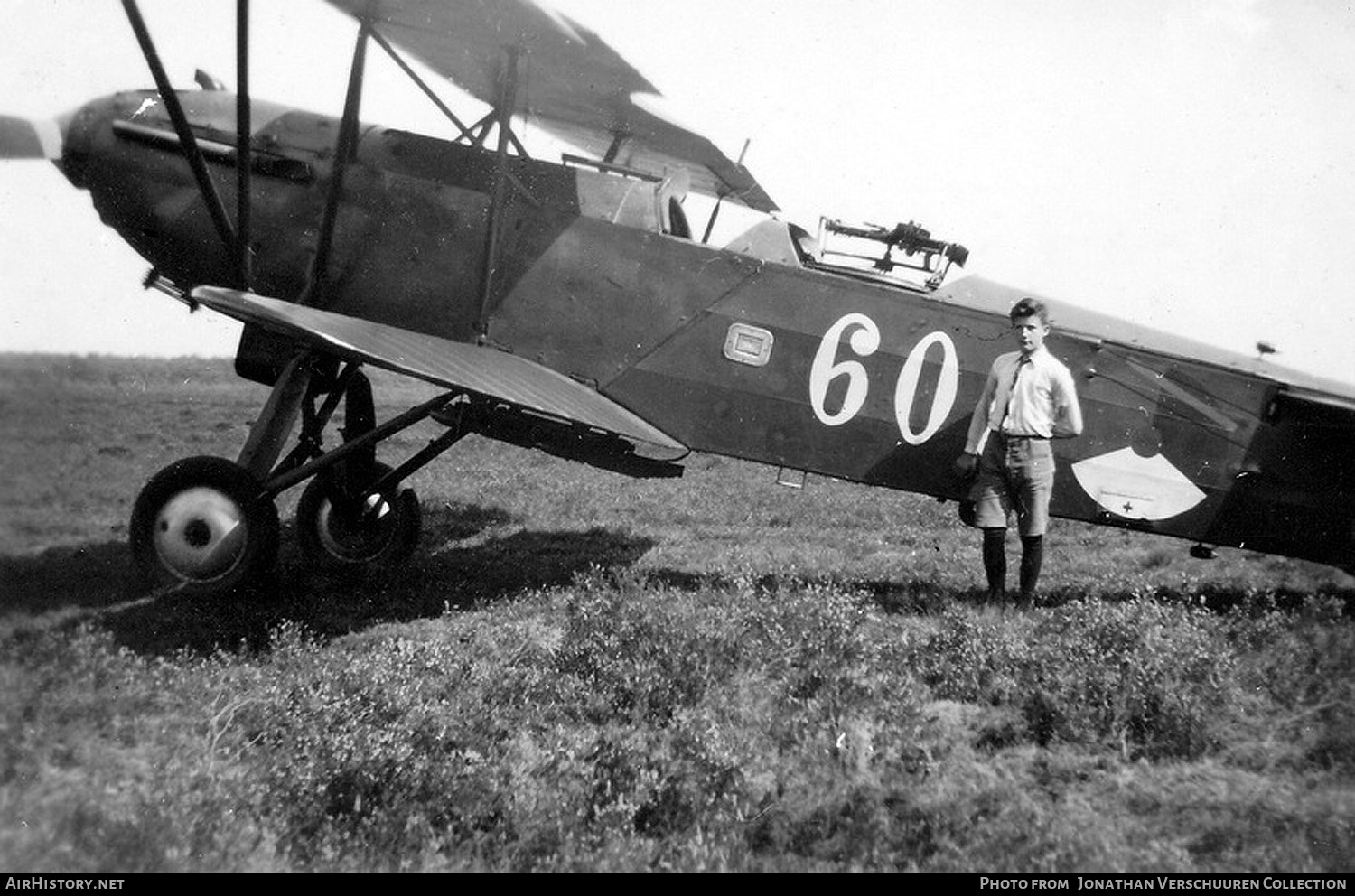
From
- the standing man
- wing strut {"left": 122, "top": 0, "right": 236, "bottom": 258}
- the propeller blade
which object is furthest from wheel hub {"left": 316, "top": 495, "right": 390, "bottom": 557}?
the standing man

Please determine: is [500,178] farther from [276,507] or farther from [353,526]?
[353,526]

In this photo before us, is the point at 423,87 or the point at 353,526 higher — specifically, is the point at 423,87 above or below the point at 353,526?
above

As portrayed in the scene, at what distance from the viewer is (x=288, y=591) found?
5.58 m

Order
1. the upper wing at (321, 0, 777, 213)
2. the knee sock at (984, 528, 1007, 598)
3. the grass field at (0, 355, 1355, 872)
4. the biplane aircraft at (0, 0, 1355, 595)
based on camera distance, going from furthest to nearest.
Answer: the biplane aircraft at (0, 0, 1355, 595) → the knee sock at (984, 528, 1007, 598) → the upper wing at (321, 0, 777, 213) → the grass field at (0, 355, 1355, 872)

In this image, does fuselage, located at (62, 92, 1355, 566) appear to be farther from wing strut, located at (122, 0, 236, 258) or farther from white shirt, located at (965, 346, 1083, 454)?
wing strut, located at (122, 0, 236, 258)

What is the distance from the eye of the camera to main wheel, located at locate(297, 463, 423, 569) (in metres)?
6.26

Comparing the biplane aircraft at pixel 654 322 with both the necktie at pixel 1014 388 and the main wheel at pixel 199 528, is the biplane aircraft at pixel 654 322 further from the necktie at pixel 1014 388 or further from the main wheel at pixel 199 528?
the main wheel at pixel 199 528

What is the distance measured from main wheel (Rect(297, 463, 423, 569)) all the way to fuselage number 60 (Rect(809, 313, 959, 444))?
10.2ft

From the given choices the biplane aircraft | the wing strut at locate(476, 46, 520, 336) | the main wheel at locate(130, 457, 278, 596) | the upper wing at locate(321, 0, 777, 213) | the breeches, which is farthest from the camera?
the biplane aircraft

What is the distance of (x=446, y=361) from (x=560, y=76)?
250 centimetres

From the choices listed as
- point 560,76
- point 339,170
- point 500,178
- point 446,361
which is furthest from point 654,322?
point 339,170

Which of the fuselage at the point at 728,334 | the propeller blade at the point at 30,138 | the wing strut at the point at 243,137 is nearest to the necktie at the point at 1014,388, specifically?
the fuselage at the point at 728,334

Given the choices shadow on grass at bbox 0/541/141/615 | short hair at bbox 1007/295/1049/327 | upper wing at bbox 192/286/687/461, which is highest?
short hair at bbox 1007/295/1049/327
